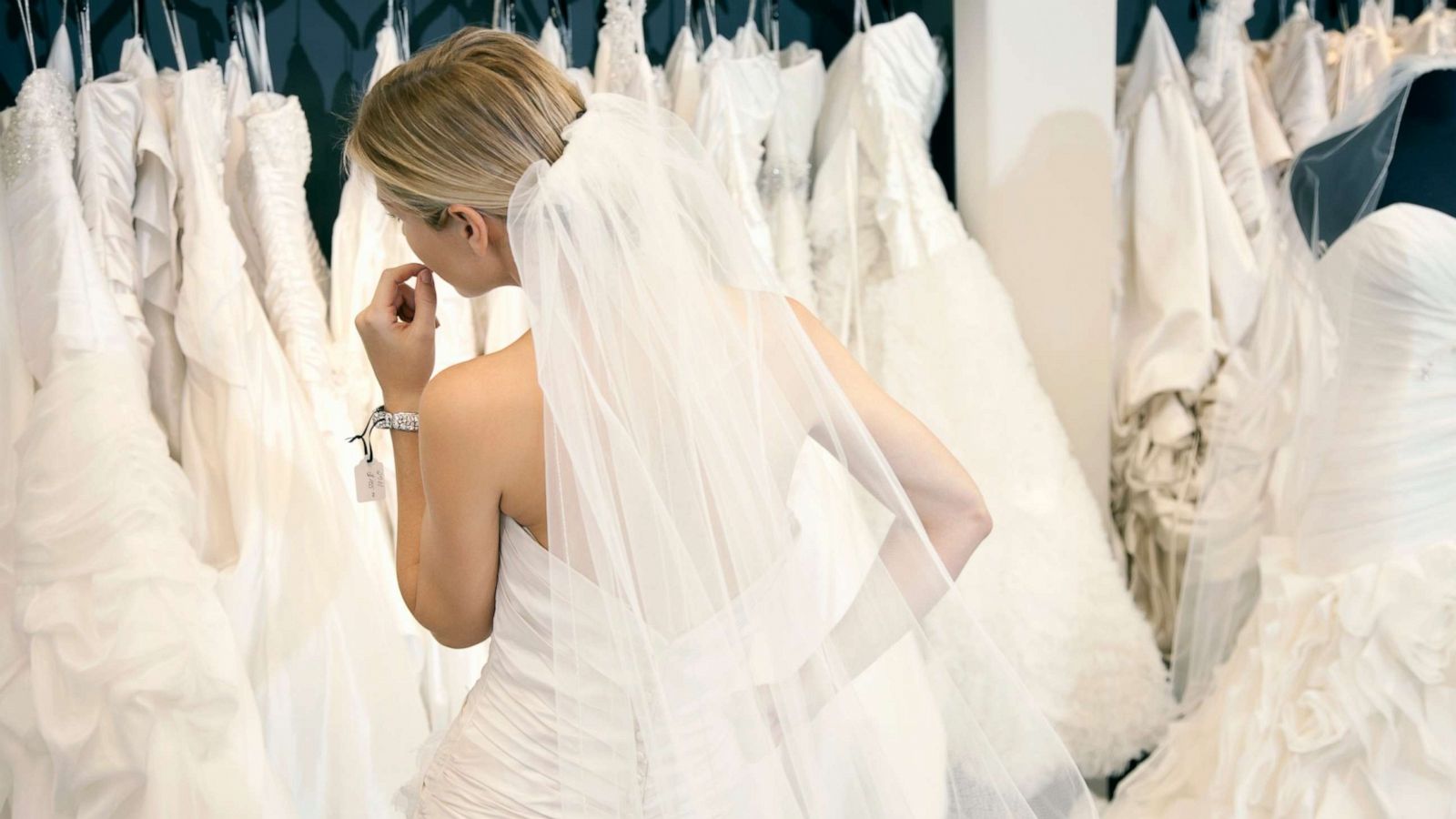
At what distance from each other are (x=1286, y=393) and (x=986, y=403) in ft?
1.61

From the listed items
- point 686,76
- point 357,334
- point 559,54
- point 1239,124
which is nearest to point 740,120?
point 686,76

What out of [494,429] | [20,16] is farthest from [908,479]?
[20,16]

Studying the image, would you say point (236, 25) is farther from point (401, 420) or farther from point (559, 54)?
point (401, 420)

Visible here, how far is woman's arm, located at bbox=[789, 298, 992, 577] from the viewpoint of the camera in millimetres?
1036

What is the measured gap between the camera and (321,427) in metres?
1.73

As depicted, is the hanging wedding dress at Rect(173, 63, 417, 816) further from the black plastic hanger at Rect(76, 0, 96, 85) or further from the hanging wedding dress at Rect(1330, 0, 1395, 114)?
the hanging wedding dress at Rect(1330, 0, 1395, 114)

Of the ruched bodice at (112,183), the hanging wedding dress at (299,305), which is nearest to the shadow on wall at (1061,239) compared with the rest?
the hanging wedding dress at (299,305)

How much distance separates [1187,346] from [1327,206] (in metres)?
0.43

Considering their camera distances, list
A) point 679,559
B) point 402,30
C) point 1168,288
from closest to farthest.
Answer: point 679,559 < point 402,30 < point 1168,288

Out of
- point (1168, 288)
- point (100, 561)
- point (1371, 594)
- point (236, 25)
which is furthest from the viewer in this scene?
point (1168, 288)

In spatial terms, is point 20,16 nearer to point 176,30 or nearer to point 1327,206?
point 176,30

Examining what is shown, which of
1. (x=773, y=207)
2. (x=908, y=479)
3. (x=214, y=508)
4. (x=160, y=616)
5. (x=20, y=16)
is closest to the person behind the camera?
(x=908, y=479)

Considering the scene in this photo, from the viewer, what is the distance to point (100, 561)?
4.85 ft

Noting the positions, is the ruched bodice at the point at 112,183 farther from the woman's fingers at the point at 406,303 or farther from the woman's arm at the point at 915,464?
the woman's arm at the point at 915,464
